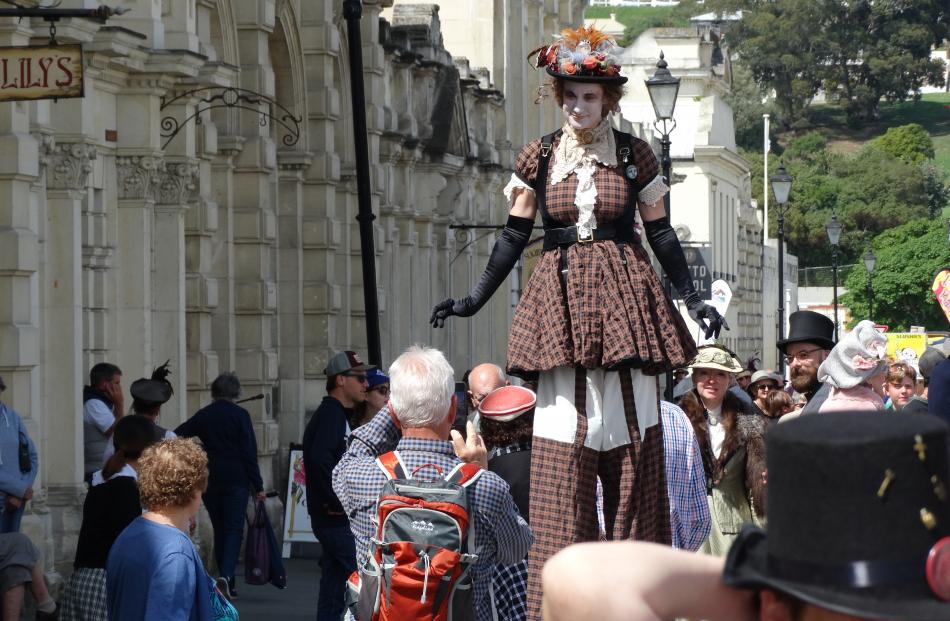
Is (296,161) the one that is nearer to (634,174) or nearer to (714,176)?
(634,174)

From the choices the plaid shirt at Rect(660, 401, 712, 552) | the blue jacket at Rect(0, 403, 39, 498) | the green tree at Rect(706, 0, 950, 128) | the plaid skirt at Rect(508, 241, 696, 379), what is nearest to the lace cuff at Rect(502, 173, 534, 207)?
the plaid skirt at Rect(508, 241, 696, 379)

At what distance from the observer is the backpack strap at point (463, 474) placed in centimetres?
645

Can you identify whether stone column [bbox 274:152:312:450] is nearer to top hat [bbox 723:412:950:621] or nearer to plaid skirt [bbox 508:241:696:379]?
plaid skirt [bbox 508:241:696:379]

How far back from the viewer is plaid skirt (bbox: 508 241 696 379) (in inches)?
271

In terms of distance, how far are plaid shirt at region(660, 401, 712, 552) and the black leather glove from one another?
3.38 ft

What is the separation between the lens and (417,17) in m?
31.9

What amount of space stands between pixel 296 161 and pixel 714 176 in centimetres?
6180

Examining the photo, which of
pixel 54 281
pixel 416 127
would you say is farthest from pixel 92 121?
pixel 416 127

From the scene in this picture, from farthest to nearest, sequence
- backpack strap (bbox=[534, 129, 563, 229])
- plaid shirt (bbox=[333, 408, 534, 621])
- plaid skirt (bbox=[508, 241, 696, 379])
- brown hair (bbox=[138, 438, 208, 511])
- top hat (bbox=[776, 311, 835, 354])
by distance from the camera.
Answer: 1. top hat (bbox=[776, 311, 835, 354])
2. brown hair (bbox=[138, 438, 208, 511])
3. backpack strap (bbox=[534, 129, 563, 229])
4. plaid skirt (bbox=[508, 241, 696, 379])
5. plaid shirt (bbox=[333, 408, 534, 621])

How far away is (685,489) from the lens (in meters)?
7.87

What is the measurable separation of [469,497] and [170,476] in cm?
136

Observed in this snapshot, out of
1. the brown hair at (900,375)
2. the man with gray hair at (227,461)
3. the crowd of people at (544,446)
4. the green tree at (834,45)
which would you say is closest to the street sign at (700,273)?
the man with gray hair at (227,461)

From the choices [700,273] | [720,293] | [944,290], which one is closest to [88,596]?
[944,290]

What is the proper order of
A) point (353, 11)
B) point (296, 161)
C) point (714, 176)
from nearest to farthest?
point (353, 11) < point (296, 161) < point (714, 176)
